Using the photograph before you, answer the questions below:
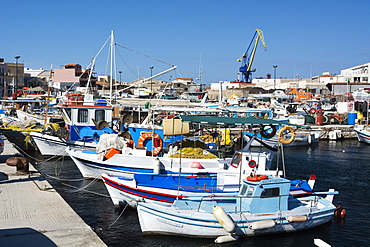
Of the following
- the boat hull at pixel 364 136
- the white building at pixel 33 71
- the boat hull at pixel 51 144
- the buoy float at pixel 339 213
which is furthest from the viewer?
the white building at pixel 33 71

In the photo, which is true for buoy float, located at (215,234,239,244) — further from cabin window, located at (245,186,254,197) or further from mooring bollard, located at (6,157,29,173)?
mooring bollard, located at (6,157,29,173)

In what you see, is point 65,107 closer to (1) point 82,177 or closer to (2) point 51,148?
(2) point 51,148

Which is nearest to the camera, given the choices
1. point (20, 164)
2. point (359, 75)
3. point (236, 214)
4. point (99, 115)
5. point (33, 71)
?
point (236, 214)

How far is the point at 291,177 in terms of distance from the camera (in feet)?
72.9

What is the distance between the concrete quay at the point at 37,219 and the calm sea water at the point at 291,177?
105 cm

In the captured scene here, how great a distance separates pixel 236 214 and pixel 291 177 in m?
10.2

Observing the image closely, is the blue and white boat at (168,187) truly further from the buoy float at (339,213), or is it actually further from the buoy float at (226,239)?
the buoy float at (226,239)

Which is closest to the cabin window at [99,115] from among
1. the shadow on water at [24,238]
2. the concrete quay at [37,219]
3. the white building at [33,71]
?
the concrete quay at [37,219]

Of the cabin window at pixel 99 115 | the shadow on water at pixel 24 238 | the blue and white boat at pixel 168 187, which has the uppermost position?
the cabin window at pixel 99 115

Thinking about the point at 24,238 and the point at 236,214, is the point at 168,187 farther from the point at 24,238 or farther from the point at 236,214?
the point at 24,238

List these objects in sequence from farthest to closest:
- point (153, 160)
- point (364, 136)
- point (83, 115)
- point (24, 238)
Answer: point (364, 136) < point (83, 115) < point (153, 160) < point (24, 238)

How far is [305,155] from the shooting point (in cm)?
3128

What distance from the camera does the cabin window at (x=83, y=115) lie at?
26953 millimetres

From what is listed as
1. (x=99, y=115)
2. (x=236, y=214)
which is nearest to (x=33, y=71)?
(x=99, y=115)
